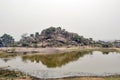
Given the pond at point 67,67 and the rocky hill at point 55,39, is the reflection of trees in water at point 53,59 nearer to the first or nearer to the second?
the pond at point 67,67

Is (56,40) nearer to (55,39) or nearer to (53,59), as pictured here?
(55,39)

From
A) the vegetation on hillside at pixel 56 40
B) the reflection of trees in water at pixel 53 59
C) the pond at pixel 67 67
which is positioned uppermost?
the vegetation on hillside at pixel 56 40

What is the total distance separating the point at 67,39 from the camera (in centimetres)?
16538

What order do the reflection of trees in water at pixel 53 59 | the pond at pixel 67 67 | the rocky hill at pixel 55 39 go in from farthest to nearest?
1. the rocky hill at pixel 55 39
2. the reflection of trees in water at pixel 53 59
3. the pond at pixel 67 67

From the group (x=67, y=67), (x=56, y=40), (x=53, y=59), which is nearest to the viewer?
(x=67, y=67)

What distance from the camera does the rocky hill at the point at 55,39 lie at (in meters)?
155

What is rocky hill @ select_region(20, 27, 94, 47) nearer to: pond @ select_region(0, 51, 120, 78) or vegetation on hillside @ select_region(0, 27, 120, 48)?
vegetation on hillside @ select_region(0, 27, 120, 48)

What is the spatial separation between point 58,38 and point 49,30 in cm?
1071

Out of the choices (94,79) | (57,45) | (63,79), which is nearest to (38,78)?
(63,79)

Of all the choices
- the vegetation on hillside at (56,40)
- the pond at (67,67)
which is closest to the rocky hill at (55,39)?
the vegetation on hillside at (56,40)

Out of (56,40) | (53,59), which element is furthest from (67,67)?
(56,40)

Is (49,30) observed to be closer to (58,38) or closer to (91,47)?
(58,38)

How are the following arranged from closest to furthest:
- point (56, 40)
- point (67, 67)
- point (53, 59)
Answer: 1. point (67, 67)
2. point (53, 59)
3. point (56, 40)

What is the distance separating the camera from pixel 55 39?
158 m
